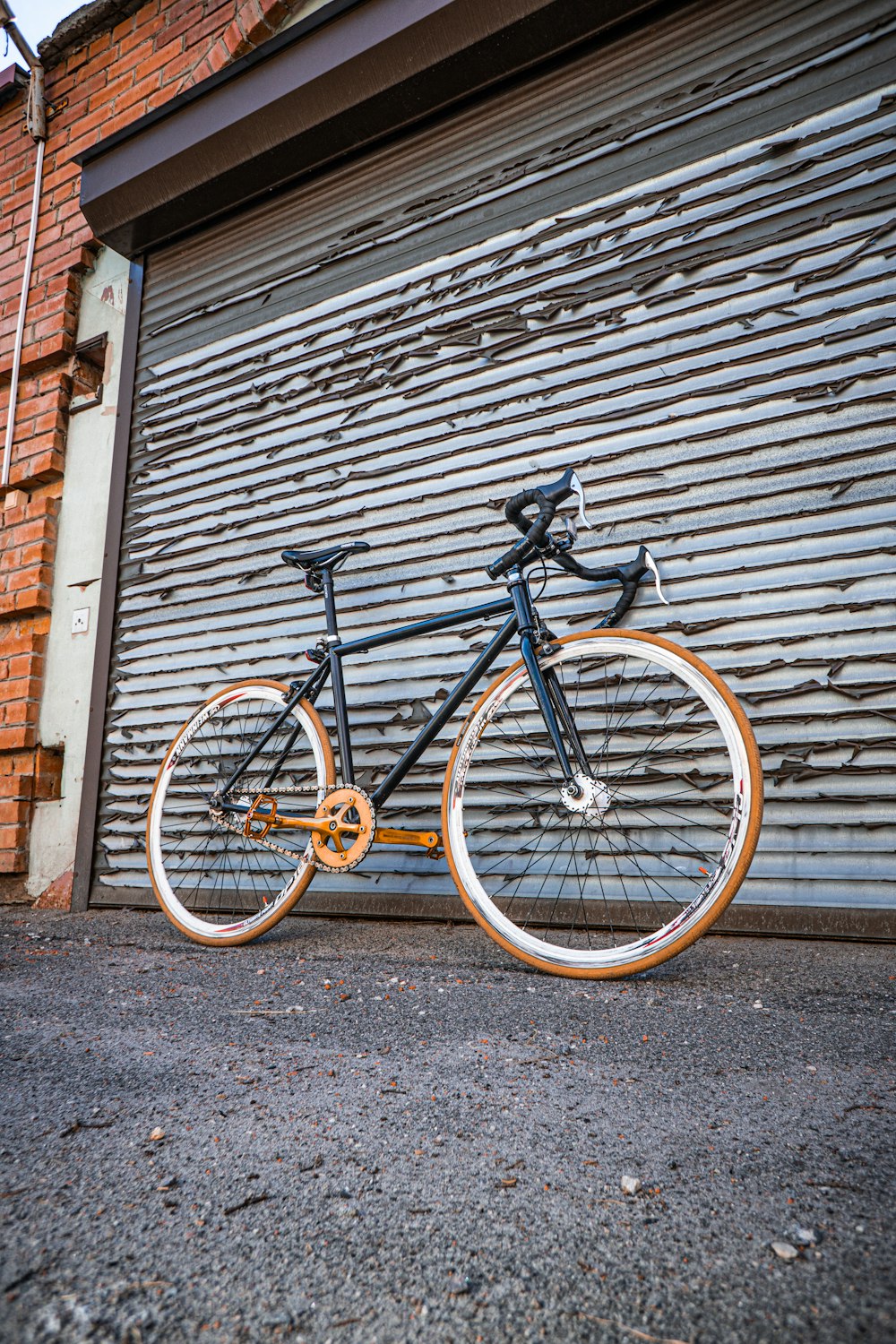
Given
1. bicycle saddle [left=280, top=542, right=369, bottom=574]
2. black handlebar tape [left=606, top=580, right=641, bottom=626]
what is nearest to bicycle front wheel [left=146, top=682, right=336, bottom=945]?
bicycle saddle [left=280, top=542, right=369, bottom=574]

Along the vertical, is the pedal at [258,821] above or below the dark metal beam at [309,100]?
below

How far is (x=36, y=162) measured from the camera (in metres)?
4.18

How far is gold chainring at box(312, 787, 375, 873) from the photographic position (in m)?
2.21

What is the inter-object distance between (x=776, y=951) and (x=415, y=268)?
271cm

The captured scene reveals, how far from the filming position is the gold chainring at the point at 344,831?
2207mm

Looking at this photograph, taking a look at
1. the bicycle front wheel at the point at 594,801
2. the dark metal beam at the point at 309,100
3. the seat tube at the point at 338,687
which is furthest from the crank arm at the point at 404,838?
the dark metal beam at the point at 309,100

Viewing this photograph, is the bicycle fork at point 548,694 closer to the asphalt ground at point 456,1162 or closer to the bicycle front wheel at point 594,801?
the bicycle front wheel at point 594,801

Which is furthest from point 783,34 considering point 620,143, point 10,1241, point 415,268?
point 10,1241

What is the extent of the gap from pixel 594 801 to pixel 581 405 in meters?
1.42

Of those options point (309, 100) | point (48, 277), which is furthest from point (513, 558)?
point (48, 277)

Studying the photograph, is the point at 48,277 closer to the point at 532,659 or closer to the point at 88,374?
the point at 88,374

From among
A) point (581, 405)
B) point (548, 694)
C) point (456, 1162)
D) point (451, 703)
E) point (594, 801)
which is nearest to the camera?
point (456, 1162)

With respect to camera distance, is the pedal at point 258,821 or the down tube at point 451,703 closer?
the down tube at point 451,703

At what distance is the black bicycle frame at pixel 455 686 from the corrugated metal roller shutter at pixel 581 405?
33cm
